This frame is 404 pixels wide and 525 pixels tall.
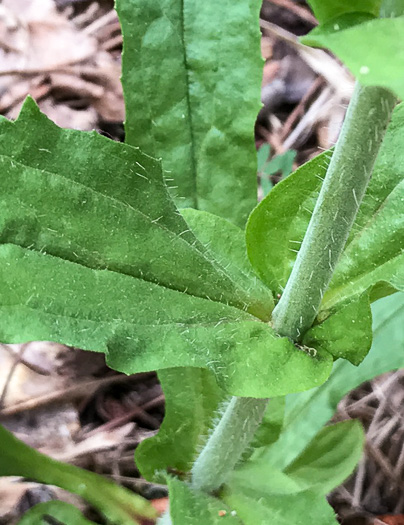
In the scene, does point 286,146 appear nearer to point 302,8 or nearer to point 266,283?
point 302,8

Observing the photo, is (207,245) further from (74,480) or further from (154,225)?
(74,480)

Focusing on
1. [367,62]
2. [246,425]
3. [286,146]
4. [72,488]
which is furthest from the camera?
[286,146]

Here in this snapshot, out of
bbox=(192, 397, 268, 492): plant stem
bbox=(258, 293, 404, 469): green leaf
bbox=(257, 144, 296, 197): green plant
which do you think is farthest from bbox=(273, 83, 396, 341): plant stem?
bbox=(257, 144, 296, 197): green plant

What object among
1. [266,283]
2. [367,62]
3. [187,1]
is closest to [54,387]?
[266,283]

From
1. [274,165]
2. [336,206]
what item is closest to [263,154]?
[274,165]

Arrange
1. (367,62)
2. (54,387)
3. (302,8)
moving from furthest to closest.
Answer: (302,8)
(54,387)
(367,62)

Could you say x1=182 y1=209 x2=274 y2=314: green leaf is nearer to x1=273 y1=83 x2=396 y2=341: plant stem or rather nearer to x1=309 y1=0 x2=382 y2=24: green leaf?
x1=273 y1=83 x2=396 y2=341: plant stem

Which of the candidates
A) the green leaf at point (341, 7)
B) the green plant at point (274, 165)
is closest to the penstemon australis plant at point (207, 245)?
the green leaf at point (341, 7)
